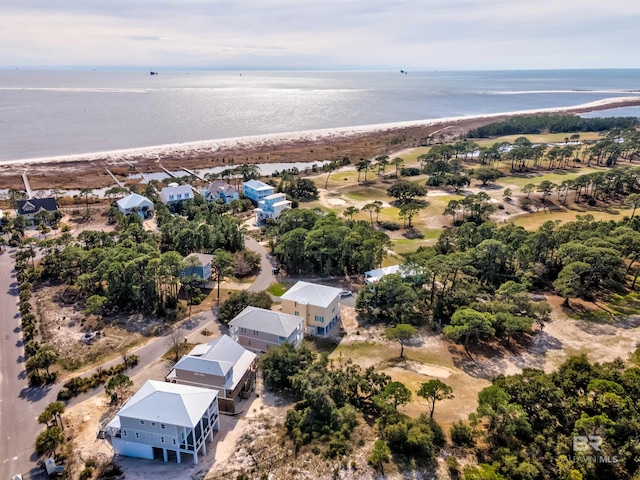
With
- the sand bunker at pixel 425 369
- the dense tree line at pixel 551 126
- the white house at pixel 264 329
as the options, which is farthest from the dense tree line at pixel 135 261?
the dense tree line at pixel 551 126

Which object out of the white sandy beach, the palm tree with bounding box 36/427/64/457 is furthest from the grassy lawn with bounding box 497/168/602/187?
the palm tree with bounding box 36/427/64/457

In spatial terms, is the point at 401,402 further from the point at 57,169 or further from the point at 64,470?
the point at 57,169

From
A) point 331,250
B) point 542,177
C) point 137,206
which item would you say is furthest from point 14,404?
point 542,177

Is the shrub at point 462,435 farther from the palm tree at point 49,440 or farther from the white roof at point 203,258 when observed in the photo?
the white roof at point 203,258

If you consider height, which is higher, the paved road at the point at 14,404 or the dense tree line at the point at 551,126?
the dense tree line at the point at 551,126

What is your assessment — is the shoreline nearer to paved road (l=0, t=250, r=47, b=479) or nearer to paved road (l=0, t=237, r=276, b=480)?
paved road (l=0, t=237, r=276, b=480)

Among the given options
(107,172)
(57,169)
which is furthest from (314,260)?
(57,169)
